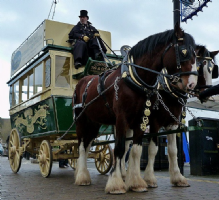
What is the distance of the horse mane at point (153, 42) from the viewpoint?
15.8 feet

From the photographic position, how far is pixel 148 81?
5.09 metres

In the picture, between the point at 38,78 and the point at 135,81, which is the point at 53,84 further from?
the point at 135,81

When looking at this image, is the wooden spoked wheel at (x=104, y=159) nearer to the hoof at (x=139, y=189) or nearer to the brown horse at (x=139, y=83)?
the brown horse at (x=139, y=83)

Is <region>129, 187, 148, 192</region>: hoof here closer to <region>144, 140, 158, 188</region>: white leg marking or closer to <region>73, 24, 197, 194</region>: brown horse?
<region>73, 24, 197, 194</region>: brown horse

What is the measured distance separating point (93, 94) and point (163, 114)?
4.51 ft

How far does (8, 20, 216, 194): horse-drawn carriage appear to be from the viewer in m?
4.92

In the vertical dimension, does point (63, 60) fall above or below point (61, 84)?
above

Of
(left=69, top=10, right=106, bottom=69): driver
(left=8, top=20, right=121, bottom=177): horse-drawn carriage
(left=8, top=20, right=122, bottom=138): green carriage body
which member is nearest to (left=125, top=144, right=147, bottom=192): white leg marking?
(left=8, top=20, right=121, bottom=177): horse-drawn carriage

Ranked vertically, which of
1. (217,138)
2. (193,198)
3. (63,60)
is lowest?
(193,198)

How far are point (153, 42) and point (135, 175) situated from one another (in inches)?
85.2

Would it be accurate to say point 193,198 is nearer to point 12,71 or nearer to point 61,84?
point 61,84

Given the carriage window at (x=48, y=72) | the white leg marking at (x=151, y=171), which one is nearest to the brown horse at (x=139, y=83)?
the white leg marking at (x=151, y=171)

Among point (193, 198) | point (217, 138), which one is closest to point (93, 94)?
point (193, 198)

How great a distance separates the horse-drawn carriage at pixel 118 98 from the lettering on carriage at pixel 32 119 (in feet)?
0.09
